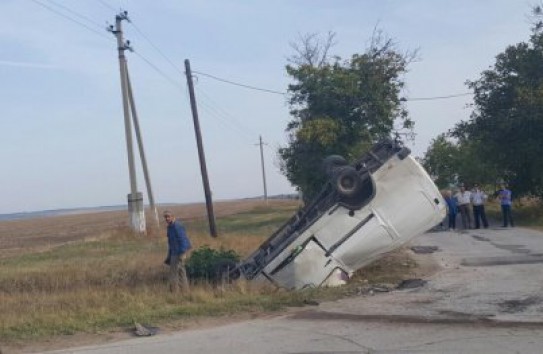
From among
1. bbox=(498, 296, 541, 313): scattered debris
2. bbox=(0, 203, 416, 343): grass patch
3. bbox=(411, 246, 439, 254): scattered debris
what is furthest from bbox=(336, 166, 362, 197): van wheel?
bbox=(411, 246, 439, 254): scattered debris

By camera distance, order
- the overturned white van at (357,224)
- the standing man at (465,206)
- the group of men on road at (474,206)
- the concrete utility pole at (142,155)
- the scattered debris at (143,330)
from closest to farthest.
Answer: the scattered debris at (143,330)
the overturned white van at (357,224)
the group of men on road at (474,206)
the standing man at (465,206)
the concrete utility pole at (142,155)

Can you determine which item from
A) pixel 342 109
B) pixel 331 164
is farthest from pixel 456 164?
pixel 331 164

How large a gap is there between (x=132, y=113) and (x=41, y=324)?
26.9 metres

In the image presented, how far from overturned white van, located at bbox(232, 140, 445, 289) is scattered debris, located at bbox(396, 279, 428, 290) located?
639mm

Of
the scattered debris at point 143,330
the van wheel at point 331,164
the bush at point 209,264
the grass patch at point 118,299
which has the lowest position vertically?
the scattered debris at point 143,330

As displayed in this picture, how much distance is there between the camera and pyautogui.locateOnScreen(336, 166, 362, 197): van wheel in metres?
11.4

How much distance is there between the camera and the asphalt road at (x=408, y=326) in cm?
759

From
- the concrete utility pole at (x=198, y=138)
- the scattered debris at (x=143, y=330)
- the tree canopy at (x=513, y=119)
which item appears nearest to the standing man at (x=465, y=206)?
the tree canopy at (x=513, y=119)

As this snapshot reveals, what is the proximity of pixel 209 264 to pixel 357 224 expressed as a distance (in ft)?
10.1

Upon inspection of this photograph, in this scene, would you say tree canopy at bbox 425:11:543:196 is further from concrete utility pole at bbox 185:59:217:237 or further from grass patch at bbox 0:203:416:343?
grass patch at bbox 0:203:416:343

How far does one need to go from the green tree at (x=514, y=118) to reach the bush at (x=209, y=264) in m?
15.8

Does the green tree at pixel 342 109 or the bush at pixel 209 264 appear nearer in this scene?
the bush at pixel 209 264

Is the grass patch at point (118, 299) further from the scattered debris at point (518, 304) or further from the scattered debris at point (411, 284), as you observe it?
the scattered debris at point (518, 304)

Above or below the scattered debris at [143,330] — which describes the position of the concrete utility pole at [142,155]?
above
